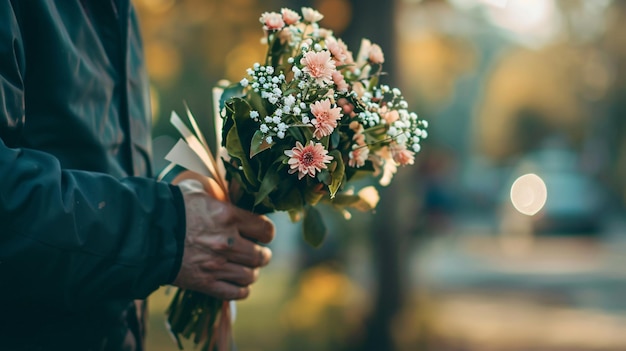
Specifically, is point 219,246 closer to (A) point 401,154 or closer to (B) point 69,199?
(B) point 69,199

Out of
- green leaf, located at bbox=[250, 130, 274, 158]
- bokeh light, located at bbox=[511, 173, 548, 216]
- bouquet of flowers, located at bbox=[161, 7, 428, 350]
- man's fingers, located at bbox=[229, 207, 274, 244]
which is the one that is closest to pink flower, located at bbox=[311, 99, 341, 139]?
bouquet of flowers, located at bbox=[161, 7, 428, 350]

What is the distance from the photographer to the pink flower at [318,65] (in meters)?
1.70

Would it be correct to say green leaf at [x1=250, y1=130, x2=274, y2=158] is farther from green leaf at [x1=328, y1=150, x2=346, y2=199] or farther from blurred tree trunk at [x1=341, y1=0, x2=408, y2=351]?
blurred tree trunk at [x1=341, y1=0, x2=408, y2=351]

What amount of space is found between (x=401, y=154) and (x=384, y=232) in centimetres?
565

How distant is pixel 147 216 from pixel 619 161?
30155 millimetres

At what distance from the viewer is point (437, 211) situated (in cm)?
1581

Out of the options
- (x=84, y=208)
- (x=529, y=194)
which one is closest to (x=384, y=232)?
(x=84, y=208)

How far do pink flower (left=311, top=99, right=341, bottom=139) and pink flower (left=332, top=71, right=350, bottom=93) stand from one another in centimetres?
11

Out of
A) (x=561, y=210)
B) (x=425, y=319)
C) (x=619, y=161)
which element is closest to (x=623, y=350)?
(x=425, y=319)

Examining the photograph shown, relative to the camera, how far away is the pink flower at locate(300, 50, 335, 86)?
1.70m

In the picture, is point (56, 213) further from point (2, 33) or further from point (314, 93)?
point (314, 93)

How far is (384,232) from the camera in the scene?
24.7 ft

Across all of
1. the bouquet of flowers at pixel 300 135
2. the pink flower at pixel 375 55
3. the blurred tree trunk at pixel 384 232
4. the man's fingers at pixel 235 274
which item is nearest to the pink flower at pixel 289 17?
the bouquet of flowers at pixel 300 135

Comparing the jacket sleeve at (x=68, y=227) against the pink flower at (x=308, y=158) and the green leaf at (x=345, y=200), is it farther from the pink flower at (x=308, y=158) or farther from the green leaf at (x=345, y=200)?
the green leaf at (x=345, y=200)
